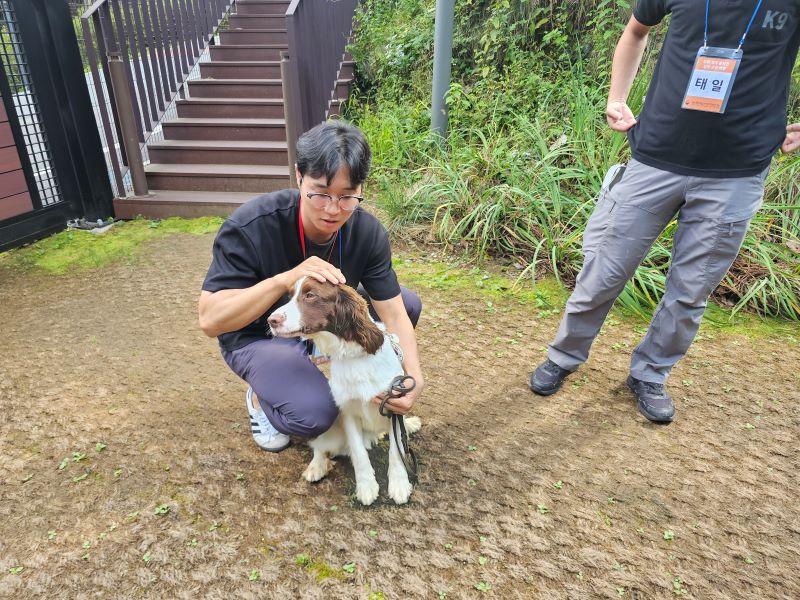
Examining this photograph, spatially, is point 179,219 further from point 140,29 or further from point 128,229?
point 140,29

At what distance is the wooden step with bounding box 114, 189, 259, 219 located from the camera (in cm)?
519

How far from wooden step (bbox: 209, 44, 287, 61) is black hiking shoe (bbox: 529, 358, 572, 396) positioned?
19.2ft

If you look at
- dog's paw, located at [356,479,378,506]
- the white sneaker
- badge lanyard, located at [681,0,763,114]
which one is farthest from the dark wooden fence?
badge lanyard, located at [681,0,763,114]

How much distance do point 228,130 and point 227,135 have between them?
2.3 inches

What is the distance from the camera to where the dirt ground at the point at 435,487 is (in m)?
1.75

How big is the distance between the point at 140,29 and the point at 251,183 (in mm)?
1883

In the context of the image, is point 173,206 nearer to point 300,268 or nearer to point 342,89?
point 342,89

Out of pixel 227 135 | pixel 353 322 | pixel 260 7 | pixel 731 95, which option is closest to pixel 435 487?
pixel 353 322

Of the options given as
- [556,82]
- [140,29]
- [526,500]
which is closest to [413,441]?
[526,500]

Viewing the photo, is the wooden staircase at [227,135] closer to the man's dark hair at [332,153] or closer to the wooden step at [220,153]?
the wooden step at [220,153]

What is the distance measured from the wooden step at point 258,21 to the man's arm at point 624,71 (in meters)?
5.86

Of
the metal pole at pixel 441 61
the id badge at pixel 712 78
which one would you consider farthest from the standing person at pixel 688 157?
the metal pole at pixel 441 61

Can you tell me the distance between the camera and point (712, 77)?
6.68ft

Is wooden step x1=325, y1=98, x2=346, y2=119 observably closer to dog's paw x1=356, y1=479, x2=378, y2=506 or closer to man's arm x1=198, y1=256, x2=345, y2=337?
man's arm x1=198, y1=256, x2=345, y2=337
